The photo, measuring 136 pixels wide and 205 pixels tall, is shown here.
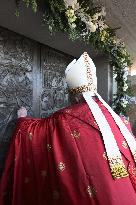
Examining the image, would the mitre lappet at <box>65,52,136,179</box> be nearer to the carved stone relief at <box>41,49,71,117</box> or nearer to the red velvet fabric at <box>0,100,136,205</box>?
the red velvet fabric at <box>0,100,136,205</box>

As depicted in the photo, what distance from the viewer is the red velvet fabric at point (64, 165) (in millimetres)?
1697

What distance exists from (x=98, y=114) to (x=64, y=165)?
0.41m

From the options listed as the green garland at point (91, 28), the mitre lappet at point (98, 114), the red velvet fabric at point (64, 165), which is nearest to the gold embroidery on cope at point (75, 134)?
the red velvet fabric at point (64, 165)

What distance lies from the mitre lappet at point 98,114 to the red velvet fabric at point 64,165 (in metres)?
0.03

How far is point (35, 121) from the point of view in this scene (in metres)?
2.07

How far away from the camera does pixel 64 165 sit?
1.78 meters

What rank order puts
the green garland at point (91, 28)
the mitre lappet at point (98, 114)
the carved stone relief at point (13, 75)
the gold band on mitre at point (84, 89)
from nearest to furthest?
the mitre lappet at point (98, 114) < the gold band on mitre at point (84, 89) < the green garland at point (91, 28) < the carved stone relief at point (13, 75)

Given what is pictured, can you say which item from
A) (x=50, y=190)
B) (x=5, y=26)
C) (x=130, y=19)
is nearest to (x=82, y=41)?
(x=130, y=19)

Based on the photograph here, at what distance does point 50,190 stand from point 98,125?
501 mm

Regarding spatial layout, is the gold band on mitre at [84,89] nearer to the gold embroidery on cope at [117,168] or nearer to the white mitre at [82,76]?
the white mitre at [82,76]

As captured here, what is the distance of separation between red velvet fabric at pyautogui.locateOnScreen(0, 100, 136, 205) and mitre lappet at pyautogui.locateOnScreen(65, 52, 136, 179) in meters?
0.03

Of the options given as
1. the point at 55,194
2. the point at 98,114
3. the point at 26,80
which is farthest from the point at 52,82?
the point at 55,194

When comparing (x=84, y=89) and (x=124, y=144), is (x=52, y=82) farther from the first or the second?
(x=124, y=144)

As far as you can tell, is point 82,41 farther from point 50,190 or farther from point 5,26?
point 50,190
